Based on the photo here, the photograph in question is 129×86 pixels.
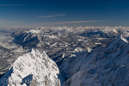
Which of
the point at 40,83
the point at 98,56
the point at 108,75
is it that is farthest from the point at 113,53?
the point at 40,83

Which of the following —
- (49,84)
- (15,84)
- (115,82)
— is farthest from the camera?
(49,84)

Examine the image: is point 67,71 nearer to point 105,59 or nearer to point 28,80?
point 105,59

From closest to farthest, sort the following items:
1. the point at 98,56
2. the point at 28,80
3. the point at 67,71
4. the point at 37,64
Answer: the point at 28,80, the point at 98,56, the point at 37,64, the point at 67,71

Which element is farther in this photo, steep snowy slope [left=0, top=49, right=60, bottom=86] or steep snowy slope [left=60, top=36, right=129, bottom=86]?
steep snowy slope [left=0, top=49, right=60, bottom=86]

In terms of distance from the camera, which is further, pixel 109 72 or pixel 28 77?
pixel 28 77

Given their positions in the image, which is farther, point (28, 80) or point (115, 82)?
point (28, 80)

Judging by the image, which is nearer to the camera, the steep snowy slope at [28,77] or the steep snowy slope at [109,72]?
the steep snowy slope at [109,72]

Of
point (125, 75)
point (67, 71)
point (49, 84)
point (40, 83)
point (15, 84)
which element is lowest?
point (67, 71)

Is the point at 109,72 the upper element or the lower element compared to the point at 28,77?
upper

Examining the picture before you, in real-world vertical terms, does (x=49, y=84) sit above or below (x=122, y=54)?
below

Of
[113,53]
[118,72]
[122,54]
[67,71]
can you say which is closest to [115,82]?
[118,72]
